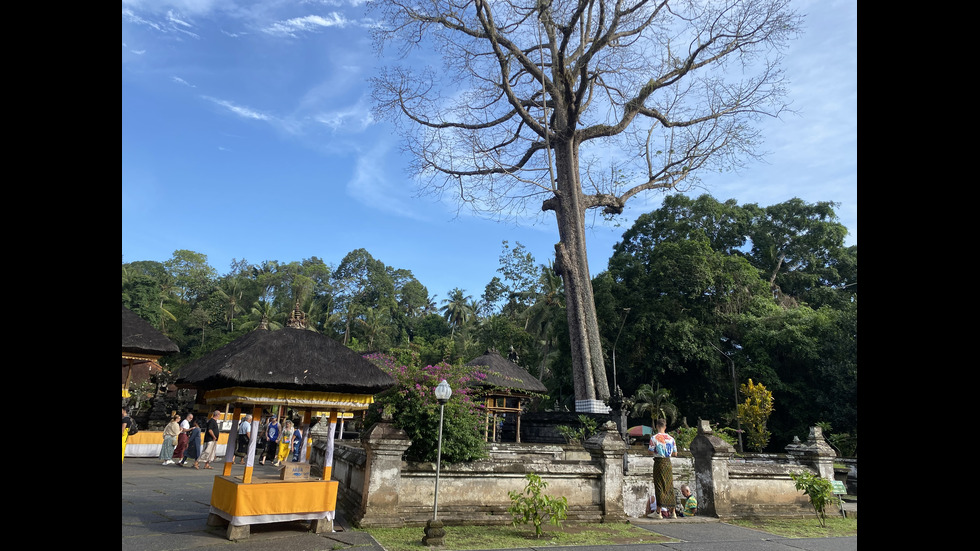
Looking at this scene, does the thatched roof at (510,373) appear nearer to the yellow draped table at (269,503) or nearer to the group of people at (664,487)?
the group of people at (664,487)

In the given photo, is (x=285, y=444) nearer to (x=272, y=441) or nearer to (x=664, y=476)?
(x=272, y=441)

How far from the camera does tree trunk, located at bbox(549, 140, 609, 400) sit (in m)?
19.4

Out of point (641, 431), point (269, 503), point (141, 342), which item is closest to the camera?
point (269, 503)

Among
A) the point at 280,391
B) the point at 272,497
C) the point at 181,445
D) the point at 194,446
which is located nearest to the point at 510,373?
the point at 194,446

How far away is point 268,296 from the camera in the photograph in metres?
50.7

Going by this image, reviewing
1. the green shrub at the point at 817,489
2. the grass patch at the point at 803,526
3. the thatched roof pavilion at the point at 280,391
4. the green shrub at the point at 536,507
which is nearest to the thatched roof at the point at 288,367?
the thatched roof pavilion at the point at 280,391

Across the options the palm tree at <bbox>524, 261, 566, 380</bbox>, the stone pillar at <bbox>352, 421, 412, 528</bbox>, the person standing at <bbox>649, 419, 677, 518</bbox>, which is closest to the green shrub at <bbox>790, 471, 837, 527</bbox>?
the person standing at <bbox>649, 419, 677, 518</bbox>

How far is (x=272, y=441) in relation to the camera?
51.6 feet

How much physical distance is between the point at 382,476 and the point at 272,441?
948cm
